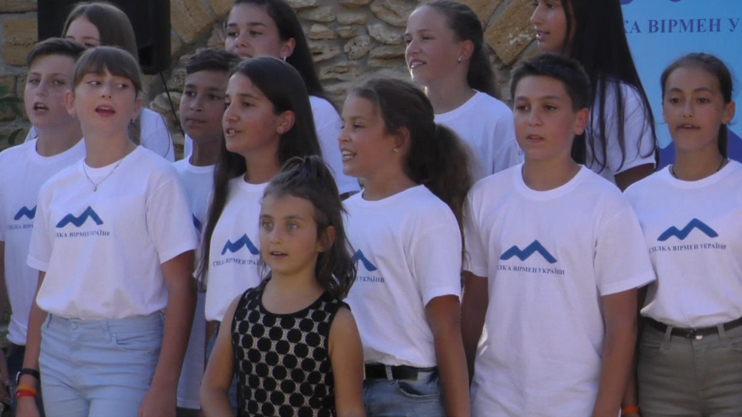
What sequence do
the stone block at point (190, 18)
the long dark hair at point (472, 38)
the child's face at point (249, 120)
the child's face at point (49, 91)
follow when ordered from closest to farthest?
1. the child's face at point (249, 120)
2. the child's face at point (49, 91)
3. the long dark hair at point (472, 38)
4. the stone block at point (190, 18)

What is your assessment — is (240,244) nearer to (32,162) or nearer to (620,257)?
(32,162)

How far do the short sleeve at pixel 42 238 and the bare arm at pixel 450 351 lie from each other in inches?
43.3

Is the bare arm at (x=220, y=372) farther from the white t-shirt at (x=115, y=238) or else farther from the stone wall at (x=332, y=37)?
the stone wall at (x=332, y=37)

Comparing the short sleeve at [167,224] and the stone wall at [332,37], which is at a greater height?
the stone wall at [332,37]

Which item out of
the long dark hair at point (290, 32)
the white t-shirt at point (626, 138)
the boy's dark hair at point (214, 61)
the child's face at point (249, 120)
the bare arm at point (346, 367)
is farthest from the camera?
the long dark hair at point (290, 32)

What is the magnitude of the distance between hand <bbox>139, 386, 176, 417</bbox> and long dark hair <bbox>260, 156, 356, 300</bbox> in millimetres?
526

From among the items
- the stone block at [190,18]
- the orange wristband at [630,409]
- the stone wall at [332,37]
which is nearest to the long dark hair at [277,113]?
the orange wristband at [630,409]

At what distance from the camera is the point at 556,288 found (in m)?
2.74

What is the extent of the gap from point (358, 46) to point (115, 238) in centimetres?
275

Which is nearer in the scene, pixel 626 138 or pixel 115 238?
pixel 115 238

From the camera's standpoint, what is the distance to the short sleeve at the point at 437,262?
8.99 feet

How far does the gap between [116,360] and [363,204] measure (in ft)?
2.52

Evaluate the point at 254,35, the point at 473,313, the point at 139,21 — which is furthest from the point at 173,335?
the point at 139,21

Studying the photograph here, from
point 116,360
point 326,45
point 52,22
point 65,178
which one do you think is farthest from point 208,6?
point 116,360
